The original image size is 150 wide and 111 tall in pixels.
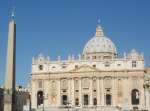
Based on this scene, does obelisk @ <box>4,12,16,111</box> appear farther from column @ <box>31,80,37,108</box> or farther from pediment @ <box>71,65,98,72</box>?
column @ <box>31,80,37,108</box>

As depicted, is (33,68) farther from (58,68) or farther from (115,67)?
(115,67)

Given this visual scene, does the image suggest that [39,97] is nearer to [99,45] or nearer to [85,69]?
[85,69]

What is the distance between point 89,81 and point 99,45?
509 inches

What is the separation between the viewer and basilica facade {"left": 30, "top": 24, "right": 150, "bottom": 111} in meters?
82.0

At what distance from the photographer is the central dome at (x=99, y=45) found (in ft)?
307

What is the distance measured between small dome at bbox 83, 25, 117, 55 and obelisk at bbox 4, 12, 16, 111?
60366 millimetres

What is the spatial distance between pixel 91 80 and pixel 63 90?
18.5ft

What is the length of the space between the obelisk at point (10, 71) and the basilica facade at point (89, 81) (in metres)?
47.6

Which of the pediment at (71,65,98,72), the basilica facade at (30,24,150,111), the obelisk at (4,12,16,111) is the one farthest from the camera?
Answer: the pediment at (71,65,98,72)

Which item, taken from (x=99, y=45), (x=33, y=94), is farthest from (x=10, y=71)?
(x=99, y=45)

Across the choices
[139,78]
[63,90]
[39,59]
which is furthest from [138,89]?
[39,59]

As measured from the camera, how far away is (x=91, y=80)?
274 feet

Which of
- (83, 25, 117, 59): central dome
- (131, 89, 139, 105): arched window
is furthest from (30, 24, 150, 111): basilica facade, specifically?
(83, 25, 117, 59): central dome

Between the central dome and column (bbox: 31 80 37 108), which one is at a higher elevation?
the central dome
